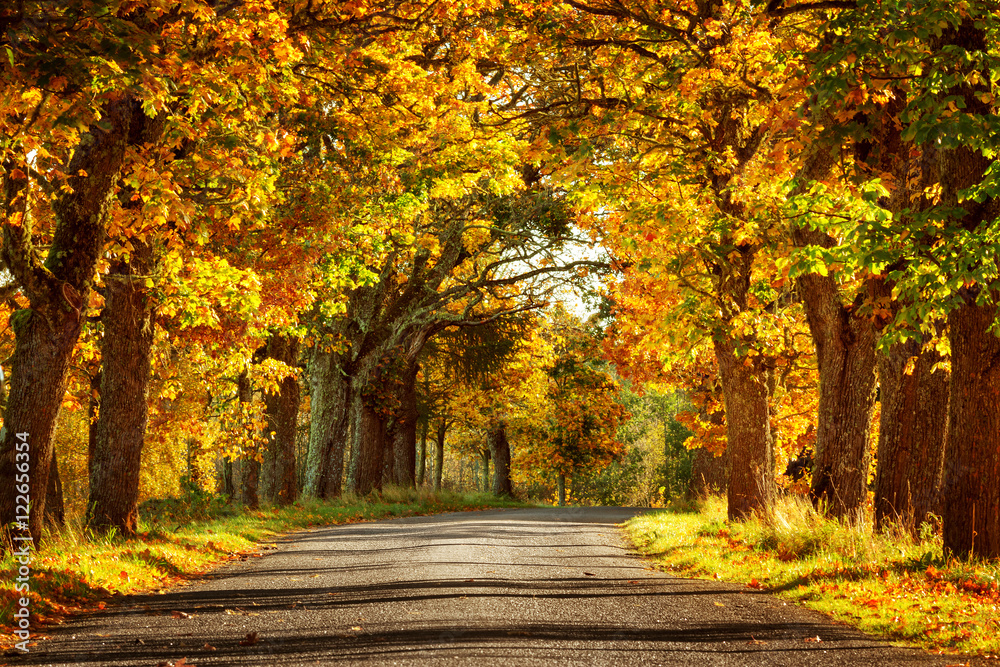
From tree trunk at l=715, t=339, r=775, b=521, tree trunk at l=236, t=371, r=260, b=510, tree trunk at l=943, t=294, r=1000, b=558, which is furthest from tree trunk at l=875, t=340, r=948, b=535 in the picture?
tree trunk at l=236, t=371, r=260, b=510

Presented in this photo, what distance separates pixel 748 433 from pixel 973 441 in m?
5.73

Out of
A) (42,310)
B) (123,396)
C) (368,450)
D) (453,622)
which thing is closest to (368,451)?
(368,450)

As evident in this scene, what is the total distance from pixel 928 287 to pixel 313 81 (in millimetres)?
9410

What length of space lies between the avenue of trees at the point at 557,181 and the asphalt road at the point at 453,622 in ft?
8.88

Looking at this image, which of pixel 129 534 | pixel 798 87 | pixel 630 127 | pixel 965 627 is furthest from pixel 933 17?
pixel 129 534

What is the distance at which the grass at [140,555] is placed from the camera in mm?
7641

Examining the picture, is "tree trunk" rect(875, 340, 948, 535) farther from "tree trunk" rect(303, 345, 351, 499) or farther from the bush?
"tree trunk" rect(303, 345, 351, 499)

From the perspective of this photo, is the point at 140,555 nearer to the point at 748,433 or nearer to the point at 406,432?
the point at 748,433

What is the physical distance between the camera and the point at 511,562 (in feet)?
37.7

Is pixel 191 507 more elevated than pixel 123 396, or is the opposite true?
pixel 123 396

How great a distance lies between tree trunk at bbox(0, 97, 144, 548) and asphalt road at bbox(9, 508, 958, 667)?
97.4 inches

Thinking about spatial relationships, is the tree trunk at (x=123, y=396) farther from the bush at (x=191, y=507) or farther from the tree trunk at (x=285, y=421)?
the tree trunk at (x=285, y=421)

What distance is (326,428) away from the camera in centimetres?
2364

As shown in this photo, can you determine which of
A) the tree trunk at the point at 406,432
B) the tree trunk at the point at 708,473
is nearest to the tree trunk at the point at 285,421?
the tree trunk at the point at 406,432
